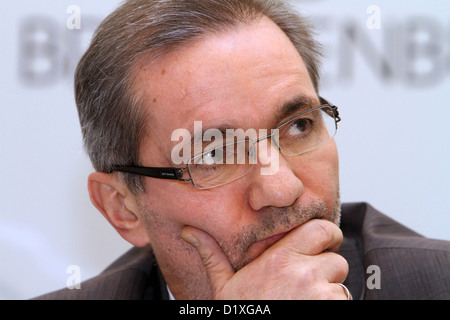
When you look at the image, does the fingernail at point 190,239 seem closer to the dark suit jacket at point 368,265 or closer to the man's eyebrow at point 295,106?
the man's eyebrow at point 295,106

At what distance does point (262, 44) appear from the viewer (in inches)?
76.7

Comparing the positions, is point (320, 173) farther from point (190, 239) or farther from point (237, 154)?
point (190, 239)

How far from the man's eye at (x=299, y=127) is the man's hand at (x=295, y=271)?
36 cm

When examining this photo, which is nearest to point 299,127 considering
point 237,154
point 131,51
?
point 237,154

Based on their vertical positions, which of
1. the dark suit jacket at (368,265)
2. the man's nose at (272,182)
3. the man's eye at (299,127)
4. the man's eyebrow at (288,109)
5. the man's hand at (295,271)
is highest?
the man's eyebrow at (288,109)

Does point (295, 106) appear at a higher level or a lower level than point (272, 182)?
higher

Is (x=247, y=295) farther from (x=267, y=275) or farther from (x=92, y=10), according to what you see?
(x=92, y=10)

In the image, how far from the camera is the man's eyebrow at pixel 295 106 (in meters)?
1.85

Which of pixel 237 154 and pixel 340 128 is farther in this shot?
pixel 340 128

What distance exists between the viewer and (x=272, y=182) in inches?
68.1

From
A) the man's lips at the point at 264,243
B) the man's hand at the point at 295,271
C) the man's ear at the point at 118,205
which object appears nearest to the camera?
the man's hand at the point at 295,271

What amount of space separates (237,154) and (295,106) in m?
0.29

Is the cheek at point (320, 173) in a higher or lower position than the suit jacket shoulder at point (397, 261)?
higher

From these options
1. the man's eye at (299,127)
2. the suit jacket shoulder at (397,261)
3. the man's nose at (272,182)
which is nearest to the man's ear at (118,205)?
the man's nose at (272,182)
